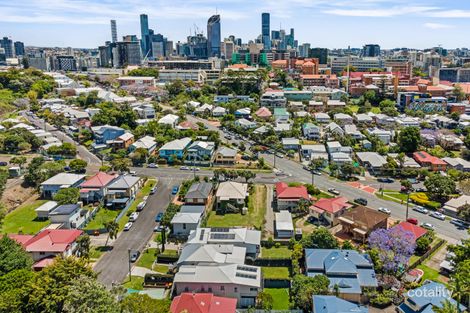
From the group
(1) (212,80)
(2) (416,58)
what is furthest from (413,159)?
(2) (416,58)

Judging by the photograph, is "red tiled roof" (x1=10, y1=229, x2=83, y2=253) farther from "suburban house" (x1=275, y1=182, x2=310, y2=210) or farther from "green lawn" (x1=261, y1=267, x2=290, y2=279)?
"suburban house" (x1=275, y1=182, x2=310, y2=210)

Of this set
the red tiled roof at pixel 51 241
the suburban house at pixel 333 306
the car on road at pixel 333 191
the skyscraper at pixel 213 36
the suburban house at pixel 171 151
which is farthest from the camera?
the skyscraper at pixel 213 36

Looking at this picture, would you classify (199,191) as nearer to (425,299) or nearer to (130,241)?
(130,241)

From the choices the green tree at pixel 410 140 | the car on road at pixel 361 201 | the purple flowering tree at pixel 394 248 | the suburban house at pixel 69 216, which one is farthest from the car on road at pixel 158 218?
the green tree at pixel 410 140

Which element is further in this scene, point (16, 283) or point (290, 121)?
point (290, 121)

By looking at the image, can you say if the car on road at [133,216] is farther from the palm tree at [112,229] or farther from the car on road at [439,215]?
the car on road at [439,215]

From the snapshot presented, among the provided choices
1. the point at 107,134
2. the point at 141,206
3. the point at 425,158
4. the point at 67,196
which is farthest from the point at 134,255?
the point at 425,158

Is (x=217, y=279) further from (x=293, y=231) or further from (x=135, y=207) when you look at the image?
(x=135, y=207)
